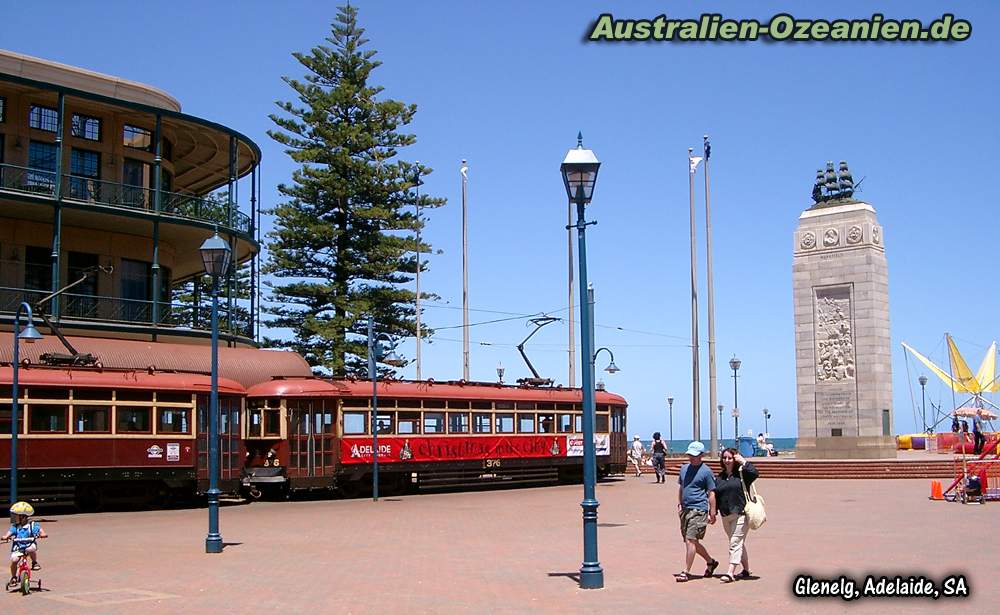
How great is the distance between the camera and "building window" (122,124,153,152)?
3488cm

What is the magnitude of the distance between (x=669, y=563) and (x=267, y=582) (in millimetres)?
5008

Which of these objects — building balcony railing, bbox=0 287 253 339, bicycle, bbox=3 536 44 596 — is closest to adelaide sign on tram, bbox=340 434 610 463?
building balcony railing, bbox=0 287 253 339

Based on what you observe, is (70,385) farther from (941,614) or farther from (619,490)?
(941,614)

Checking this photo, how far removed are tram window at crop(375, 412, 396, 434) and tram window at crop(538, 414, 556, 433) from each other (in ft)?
21.0

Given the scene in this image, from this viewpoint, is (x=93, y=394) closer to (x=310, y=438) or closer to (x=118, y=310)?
(x=310, y=438)

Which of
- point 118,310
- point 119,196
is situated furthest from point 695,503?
point 119,196

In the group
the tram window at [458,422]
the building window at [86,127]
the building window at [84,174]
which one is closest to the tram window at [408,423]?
the tram window at [458,422]

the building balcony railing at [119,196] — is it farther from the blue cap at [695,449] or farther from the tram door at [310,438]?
the blue cap at [695,449]

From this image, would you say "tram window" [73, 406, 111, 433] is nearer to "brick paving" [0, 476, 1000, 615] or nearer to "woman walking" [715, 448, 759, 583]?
"brick paving" [0, 476, 1000, 615]

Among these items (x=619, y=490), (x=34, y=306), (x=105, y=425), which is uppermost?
(x=34, y=306)

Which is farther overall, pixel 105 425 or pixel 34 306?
pixel 34 306

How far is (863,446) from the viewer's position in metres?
40.3

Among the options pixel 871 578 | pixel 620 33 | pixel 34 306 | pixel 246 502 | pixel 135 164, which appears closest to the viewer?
pixel 871 578

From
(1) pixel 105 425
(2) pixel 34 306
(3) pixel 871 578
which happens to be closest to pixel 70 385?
(1) pixel 105 425
